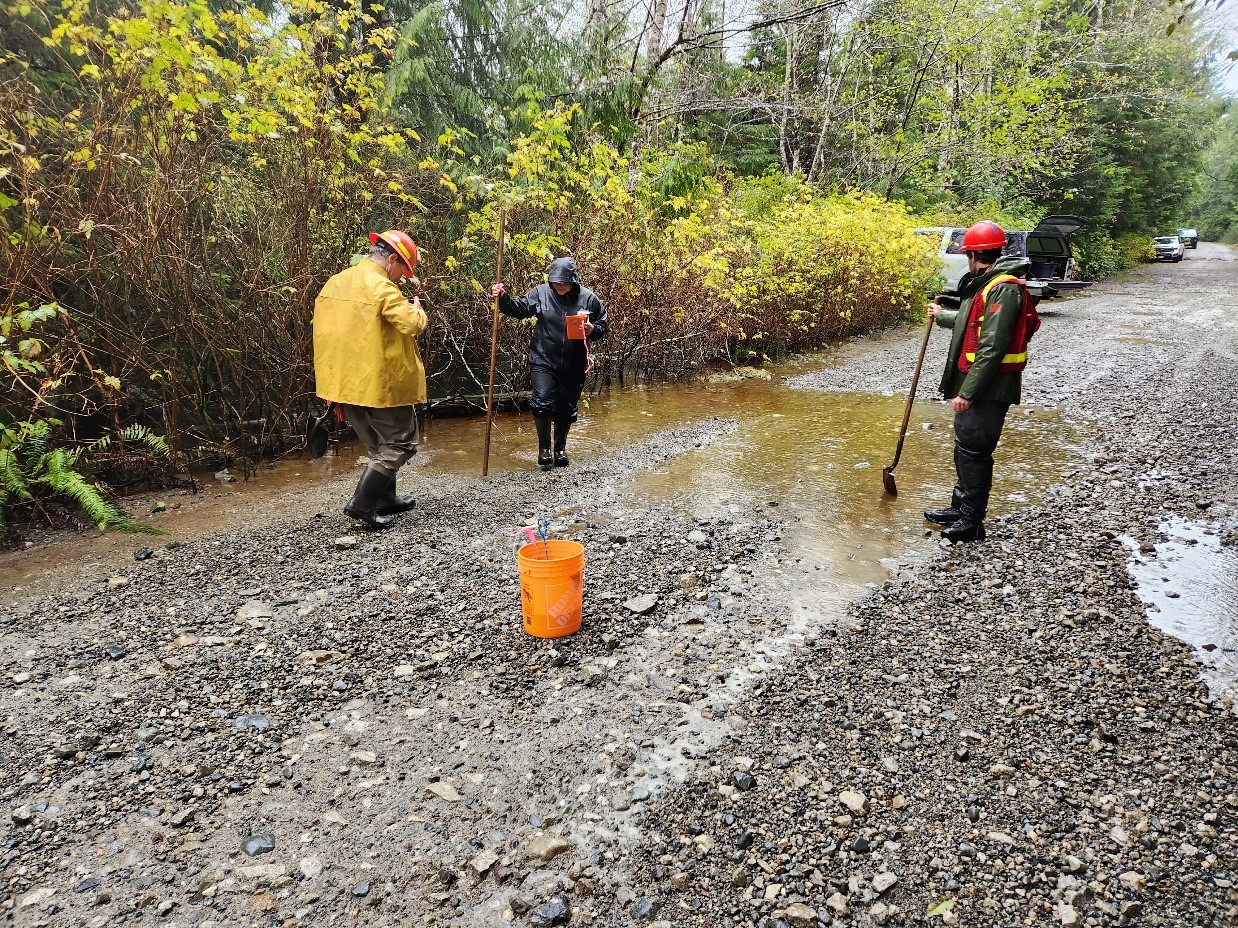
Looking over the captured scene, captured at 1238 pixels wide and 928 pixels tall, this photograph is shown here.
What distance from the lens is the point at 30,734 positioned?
3.07 meters

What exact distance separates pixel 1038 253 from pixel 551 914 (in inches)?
862

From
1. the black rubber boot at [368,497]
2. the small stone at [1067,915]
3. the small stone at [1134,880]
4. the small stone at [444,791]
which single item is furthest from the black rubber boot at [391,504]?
the small stone at [1134,880]

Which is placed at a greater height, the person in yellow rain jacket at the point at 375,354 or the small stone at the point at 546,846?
the person in yellow rain jacket at the point at 375,354

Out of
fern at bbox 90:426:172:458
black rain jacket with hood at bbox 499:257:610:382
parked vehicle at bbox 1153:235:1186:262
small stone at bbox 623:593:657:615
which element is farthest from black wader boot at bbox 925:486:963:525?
parked vehicle at bbox 1153:235:1186:262

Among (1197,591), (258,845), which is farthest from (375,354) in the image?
(1197,591)

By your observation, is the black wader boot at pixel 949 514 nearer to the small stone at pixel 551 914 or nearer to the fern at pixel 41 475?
the small stone at pixel 551 914

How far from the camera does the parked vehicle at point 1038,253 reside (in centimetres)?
1702

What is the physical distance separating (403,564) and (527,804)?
2443 millimetres

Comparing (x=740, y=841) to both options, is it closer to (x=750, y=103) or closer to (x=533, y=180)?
(x=533, y=180)

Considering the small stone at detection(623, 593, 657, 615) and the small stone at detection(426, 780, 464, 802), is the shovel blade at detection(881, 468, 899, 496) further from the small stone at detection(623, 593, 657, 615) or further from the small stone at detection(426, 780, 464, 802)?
the small stone at detection(426, 780, 464, 802)

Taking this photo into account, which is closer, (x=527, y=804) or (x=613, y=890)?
(x=613, y=890)

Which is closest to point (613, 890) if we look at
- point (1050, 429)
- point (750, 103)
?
point (1050, 429)

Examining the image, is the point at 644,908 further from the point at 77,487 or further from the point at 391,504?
the point at 77,487

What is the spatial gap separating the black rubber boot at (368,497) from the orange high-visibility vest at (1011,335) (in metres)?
4.40
